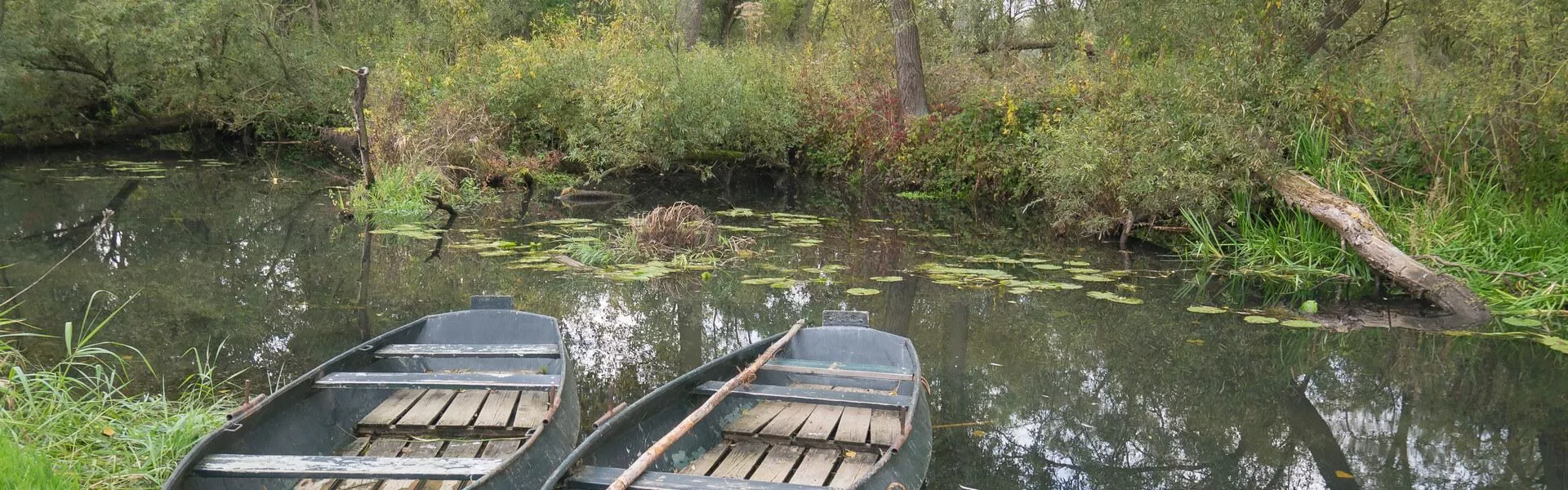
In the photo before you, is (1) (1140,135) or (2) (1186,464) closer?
(2) (1186,464)

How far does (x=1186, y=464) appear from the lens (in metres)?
4.82

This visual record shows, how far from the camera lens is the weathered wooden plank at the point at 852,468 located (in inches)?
151

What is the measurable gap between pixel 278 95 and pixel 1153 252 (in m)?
18.9

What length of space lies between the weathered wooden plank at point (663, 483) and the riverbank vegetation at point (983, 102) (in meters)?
6.85

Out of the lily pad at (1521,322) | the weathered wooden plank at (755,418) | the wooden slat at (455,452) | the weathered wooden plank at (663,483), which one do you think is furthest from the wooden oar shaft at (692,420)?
the lily pad at (1521,322)

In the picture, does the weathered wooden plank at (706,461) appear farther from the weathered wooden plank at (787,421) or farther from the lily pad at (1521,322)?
the lily pad at (1521,322)

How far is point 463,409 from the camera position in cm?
457

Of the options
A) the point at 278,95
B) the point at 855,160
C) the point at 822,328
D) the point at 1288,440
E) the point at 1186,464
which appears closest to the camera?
the point at 1186,464

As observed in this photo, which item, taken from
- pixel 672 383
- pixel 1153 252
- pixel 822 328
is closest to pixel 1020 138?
pixel 1153 252

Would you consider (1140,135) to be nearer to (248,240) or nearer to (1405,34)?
(1405,34)

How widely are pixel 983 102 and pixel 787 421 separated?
35.9 ft

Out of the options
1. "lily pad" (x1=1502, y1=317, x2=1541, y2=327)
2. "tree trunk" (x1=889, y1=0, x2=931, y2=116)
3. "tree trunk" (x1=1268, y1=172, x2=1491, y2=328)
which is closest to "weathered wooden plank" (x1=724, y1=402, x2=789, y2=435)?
"tree trunk" (x1=1268, y1=172, x2=1491, y2=328)

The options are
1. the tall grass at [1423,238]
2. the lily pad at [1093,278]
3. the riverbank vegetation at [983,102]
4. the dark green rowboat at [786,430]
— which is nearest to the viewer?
the dark green rowboat at [786,430]

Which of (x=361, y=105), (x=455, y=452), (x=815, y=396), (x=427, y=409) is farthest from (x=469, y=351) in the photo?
(x=361, y=105)
